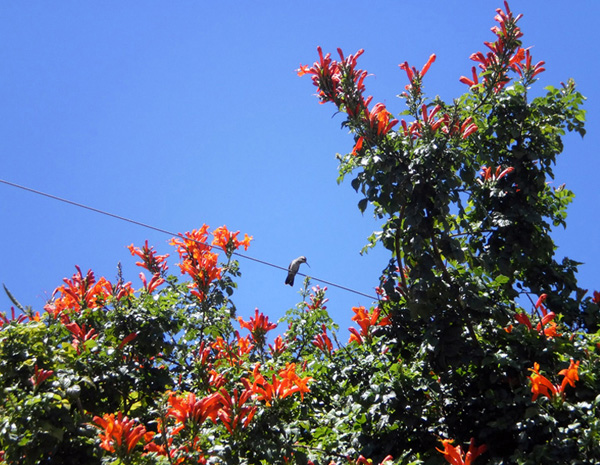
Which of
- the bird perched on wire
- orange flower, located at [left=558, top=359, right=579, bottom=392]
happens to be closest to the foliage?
orange flower, located at [left=558, top=359, right=579, bottom=392]

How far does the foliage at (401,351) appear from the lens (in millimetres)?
4305

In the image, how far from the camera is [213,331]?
6.51 meters

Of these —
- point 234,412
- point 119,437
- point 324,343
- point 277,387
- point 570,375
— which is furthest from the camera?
point 324,343

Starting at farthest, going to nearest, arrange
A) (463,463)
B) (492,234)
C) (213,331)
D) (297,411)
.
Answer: (213,331) → (492,234) → (297,411) → (463,463)

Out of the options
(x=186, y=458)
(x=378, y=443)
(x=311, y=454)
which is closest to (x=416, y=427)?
(x=378, y=443)

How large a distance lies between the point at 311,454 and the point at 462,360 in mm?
1237

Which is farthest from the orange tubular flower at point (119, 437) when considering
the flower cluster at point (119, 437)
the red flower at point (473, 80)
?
the red flower at point (473, 80)

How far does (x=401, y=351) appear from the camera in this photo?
5184 millimetres

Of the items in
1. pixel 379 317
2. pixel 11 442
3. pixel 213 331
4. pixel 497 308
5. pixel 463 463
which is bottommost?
pixel 463 463

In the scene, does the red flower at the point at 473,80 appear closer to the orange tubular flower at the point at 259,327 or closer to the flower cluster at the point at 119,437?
the orange tubular flower at the point at 259,327

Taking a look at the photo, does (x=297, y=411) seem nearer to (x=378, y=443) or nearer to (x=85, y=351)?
(x=378, y=443)

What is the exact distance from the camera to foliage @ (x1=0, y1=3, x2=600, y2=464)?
14.1 ft

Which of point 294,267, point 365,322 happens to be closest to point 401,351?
point 365,322

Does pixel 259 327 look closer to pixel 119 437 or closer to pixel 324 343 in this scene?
pixel 324 343
